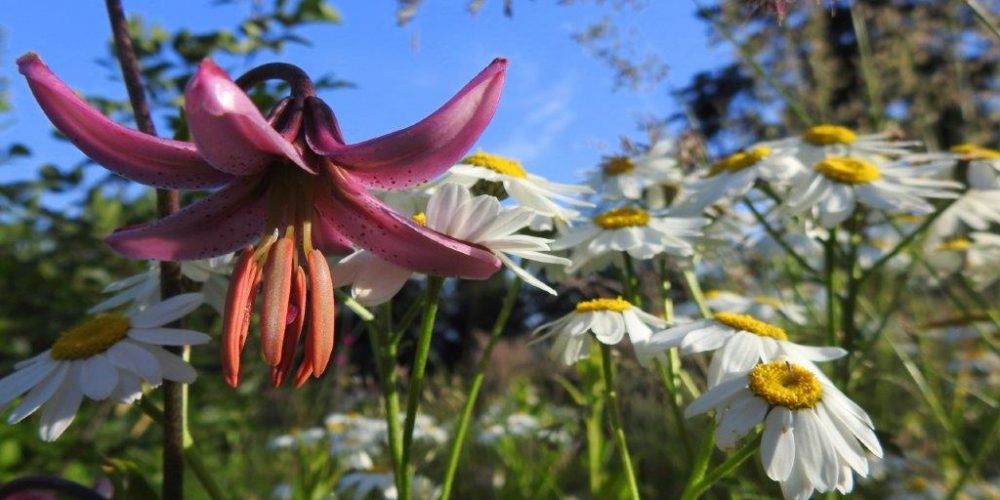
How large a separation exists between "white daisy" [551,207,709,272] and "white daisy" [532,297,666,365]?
0.25 feet

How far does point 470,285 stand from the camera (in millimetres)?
7719

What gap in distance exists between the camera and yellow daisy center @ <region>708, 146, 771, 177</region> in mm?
1274

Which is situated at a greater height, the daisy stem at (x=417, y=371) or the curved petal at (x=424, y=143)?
the curved petal at (x=424, y=143)

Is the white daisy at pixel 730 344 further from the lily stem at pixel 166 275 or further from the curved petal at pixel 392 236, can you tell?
the lily stem at pixel 166 275

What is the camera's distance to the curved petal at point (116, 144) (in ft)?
1.59

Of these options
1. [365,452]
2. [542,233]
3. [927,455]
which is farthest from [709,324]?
[927,455]

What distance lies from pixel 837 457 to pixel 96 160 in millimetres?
608

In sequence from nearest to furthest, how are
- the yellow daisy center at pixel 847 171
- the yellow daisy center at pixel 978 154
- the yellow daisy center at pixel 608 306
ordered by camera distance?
1. the yellow daisy center at pixel 608 306
2. the yellow daisy center at pixel 847 171
3. the yellow daisy center at pixel 978 154

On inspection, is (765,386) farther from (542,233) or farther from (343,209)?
(542,233)

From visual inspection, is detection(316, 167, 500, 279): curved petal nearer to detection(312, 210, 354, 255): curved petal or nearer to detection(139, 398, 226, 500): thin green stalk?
detection(312, 210, 354, 255): curved petal

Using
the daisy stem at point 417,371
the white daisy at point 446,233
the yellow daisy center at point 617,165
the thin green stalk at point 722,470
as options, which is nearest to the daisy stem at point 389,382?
the daisy stem at point 417,371

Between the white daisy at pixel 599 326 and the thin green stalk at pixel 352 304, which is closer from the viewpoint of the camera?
the thin green stalk at pixel 352 304

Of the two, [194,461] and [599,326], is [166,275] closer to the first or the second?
[194,461]

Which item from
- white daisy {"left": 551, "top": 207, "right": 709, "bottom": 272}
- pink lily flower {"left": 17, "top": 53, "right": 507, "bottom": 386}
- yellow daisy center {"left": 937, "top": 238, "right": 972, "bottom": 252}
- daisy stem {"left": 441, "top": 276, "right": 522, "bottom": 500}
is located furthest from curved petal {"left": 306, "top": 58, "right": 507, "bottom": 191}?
yellow daisy center {"left": 937, "top": 238, "right": 972, "bottom": 252}
